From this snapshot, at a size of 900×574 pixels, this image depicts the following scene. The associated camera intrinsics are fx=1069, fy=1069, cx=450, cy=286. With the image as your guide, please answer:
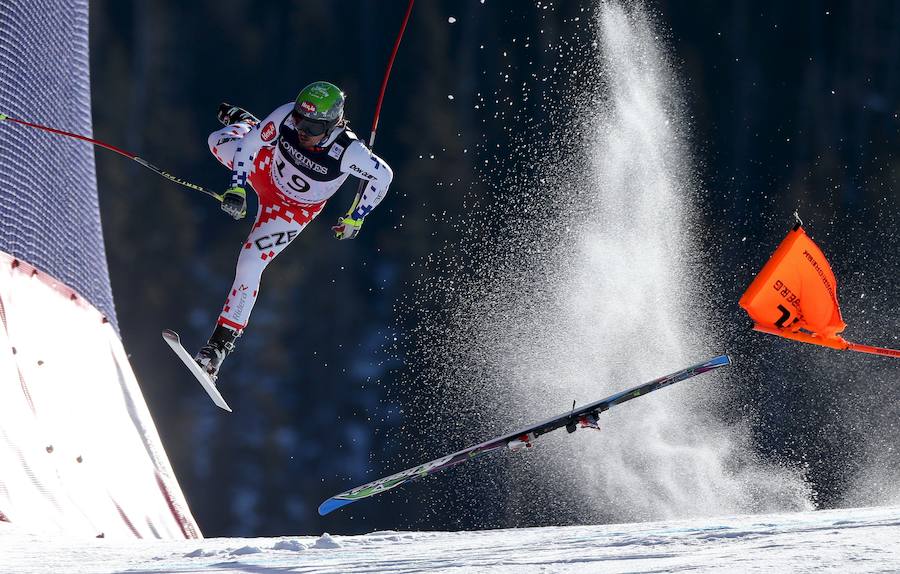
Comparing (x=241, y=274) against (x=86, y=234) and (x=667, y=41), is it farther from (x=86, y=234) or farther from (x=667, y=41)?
(x=667, y=41)

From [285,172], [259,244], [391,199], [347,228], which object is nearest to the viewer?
[347,228]

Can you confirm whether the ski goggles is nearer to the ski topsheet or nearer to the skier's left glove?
the skier's left glove

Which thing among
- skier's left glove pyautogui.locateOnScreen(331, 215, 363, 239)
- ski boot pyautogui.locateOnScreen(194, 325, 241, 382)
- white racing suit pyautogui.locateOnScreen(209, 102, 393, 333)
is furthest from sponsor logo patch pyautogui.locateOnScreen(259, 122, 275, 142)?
ski boot pyautogui.locateOnScreen(194, 325, 241, 382)

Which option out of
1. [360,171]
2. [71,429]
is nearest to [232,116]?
[360,171]

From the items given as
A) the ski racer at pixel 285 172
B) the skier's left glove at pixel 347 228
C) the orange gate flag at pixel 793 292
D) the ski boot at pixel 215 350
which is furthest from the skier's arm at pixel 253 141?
the orange gate flag at pixel 793 292

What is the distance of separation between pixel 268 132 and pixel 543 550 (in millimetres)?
2168

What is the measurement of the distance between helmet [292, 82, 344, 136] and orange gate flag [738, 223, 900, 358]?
1.87 metres

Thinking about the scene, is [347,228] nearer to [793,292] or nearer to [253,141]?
[253,141]

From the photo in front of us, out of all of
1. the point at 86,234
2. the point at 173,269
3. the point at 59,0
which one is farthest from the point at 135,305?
the point at 59,0

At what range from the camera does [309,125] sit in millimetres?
4406

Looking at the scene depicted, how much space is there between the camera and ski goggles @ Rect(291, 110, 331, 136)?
4.39 m

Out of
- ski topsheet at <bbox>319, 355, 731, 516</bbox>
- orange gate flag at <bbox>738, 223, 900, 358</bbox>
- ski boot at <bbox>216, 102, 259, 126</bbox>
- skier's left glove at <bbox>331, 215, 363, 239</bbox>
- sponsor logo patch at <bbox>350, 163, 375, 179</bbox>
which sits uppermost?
ski boot at <bbox>216, 102, 259, 126</bbox>

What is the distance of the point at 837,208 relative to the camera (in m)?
7.74

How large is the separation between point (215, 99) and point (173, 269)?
122 centimetres
